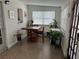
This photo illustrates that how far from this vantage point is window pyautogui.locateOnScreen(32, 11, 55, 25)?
8.34 metres

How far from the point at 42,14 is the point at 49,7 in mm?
761

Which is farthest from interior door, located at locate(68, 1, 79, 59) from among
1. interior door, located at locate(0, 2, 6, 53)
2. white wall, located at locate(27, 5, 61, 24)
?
white wall, located at locate(27, 5, 61, 24)

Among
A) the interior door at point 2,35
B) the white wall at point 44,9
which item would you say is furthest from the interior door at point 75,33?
the white wall at point 44,9

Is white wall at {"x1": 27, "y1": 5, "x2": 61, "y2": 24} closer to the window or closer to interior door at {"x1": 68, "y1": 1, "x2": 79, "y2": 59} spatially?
the window

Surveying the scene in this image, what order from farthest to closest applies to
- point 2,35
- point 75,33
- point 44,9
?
1. point 44,9
2. point 2,35
3. point 75,33

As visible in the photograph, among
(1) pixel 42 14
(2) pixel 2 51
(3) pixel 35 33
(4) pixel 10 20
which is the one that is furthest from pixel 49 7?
(2) pixel 2 51

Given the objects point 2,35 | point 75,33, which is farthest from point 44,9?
point 75,33

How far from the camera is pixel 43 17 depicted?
27.7ft

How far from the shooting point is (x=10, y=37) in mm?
5016

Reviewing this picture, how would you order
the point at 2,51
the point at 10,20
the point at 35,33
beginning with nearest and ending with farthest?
the point at 2,51 → the point at 10,20 → the point at 35,33

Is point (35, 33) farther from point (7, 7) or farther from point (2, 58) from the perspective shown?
point (2, 58)

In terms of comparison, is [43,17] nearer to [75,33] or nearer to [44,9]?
[44,9]

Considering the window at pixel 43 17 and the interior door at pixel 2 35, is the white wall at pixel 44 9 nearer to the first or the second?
the window at pixel 43 17

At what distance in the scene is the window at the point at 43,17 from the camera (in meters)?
8.34
